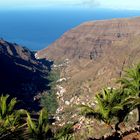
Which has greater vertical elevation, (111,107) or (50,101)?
(50,101)

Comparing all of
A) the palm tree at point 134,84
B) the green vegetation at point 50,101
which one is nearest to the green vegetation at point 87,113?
the palm tree at point 134,84

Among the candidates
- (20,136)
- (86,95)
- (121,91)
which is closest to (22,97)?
(86,95)

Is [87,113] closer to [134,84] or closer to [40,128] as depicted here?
[134,84]

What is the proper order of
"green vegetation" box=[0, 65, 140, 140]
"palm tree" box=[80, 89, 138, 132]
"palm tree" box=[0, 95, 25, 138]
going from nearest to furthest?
1. "palm tree" box=[0, 95, 25, 138]
2. "green vegetation" box=[0, 65, 140, 140]
3. "palm tree" box=[80, 89, 138, 132]

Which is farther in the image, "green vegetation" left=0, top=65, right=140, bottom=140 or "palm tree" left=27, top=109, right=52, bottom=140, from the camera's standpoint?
"palm tree" left=27, top=109, right=52, bottom=140

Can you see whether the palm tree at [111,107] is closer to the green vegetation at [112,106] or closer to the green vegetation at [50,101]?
the green vegetation at [112,106]

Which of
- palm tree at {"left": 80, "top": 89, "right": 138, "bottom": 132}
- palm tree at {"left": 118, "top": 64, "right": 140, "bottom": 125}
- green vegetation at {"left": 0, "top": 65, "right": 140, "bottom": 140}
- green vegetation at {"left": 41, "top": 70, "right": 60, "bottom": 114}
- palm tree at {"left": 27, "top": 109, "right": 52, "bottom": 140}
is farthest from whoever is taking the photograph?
green vegetation at {"left": 41, "top": 70, "right": 60, "bottom": 114}

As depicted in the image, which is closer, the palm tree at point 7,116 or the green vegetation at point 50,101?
the palm tree at point 7,116

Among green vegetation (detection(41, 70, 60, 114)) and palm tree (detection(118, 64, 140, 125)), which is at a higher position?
green vegetation (detection(41, 70, 60, 114))

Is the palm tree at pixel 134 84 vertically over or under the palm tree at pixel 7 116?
over

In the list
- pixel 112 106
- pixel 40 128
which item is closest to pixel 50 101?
pixel 112 106

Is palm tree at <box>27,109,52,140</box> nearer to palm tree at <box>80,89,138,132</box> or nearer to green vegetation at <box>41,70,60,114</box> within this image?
palm tree at <box>80,89,138,132</box>

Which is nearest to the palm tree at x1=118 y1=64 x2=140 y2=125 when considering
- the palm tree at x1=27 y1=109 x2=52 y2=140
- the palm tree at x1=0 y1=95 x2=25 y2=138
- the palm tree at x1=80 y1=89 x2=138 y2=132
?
the palm tree at x1=80 y1=89 x2=138 y2=132
